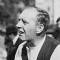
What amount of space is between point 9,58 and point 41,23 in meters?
0.71

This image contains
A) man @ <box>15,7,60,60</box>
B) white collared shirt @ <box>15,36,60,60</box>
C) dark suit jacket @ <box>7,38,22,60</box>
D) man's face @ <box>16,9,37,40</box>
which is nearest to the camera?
white collared shirt @ <box>15,36,60,60</box>

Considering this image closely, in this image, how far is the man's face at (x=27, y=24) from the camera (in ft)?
13.1

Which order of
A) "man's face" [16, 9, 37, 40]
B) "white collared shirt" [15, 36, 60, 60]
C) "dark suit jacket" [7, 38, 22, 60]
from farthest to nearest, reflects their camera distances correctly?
"dark suit jacket" [7, 38, 22, 60], "man's face" [16, 9, 37, 40], "white collared shirt" [15, 36, 60, 60]

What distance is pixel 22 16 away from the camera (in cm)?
398

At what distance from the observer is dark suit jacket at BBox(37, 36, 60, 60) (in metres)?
3.74

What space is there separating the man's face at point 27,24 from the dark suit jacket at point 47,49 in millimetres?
256

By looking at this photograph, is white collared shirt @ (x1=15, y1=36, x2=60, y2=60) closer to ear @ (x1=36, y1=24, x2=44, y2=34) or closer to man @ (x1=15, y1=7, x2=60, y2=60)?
man @ (x1=15, y1=7, x2=60, y2=60)

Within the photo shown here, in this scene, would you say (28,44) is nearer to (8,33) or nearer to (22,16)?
(22,16)

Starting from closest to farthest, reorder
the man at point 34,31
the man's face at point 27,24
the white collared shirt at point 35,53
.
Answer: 1. the white collared shirt at point 35,53
2. the man at point 34,31
3. the man's face at point 27,24

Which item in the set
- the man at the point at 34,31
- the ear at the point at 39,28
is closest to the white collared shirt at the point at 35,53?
the man at the point at 34,31

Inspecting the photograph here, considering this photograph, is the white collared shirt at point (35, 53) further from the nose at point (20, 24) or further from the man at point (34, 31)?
the nose at point (20, 24)

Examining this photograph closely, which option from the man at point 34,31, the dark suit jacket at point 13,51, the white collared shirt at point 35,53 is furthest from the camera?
the dark suit jacket at point 13,51

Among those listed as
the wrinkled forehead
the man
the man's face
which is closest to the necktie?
the man

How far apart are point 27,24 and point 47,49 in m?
0.45
